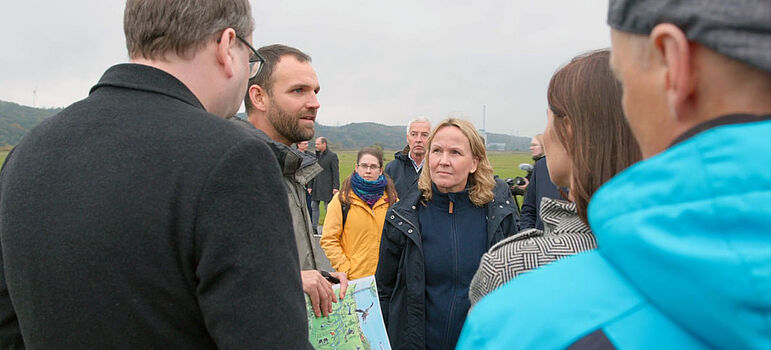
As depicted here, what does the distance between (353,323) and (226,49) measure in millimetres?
1413

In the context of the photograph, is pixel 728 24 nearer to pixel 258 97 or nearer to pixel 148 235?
pixel 148 235

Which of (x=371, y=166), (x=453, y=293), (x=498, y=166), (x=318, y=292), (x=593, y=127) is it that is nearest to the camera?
(x=593, y=127)

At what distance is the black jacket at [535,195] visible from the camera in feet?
15.0

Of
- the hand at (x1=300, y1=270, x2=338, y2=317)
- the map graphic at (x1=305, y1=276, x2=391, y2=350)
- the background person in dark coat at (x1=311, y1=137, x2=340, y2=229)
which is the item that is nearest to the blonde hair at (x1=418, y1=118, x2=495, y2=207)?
the map graphic at (x1=305, y1=276, x2=391, y2=350)

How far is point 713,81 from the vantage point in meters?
0.62

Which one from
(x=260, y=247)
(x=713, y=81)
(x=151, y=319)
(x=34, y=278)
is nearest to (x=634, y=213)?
(x=713, y=81)

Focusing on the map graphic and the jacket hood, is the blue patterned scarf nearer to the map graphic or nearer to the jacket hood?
the map graphic

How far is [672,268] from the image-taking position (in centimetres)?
55

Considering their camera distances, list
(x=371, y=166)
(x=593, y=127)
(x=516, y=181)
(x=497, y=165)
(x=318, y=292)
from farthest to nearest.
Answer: (x=497, y=165)
(x=516, y=181)
(x=371, y=166)
(x=318, y=292)
(x=593, y=127)

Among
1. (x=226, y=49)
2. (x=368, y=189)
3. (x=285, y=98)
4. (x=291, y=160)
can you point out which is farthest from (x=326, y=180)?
(x=226, y=49)

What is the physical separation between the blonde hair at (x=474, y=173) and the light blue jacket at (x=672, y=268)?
2623 millimetres

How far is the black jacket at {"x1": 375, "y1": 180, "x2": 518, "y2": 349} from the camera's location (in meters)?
3.02

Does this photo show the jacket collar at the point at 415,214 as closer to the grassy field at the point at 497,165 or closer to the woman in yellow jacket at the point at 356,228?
the woman in yellow jacket at the point at 356,228

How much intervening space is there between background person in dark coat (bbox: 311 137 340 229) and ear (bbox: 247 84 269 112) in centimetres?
937
